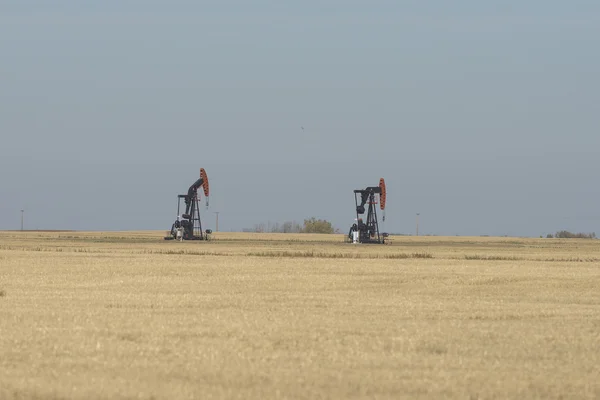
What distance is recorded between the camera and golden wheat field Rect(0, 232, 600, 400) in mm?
12547

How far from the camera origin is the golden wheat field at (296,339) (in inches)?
494

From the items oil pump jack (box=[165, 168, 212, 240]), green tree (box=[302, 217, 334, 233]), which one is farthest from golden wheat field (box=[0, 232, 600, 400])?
green tree (box=[302, 217, 334, 233])

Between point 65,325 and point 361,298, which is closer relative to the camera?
point 65,325

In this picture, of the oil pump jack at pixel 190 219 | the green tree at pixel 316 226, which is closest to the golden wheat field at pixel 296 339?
the oil pump jack at pixel 190 219

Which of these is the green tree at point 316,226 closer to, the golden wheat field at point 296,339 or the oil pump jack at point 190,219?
the oil pump jack at point 190,219

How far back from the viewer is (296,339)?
17.2 metres

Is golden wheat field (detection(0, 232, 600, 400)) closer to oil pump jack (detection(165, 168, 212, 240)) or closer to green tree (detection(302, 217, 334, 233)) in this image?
oil pump jack (detection(165, 168, 212, 240))

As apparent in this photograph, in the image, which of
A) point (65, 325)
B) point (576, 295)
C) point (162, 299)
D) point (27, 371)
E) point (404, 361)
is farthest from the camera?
point (576, 295)

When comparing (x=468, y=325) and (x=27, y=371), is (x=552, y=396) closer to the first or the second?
(x=27, y=371)

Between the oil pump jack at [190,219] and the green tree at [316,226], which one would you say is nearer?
the oil pump jack at [190,219]

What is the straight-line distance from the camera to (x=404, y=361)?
14703 millimetres

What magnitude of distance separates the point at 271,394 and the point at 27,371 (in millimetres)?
3570

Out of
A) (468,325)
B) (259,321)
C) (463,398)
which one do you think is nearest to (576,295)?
(468,325)

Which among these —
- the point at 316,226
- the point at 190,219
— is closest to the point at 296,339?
the point at 190,219
